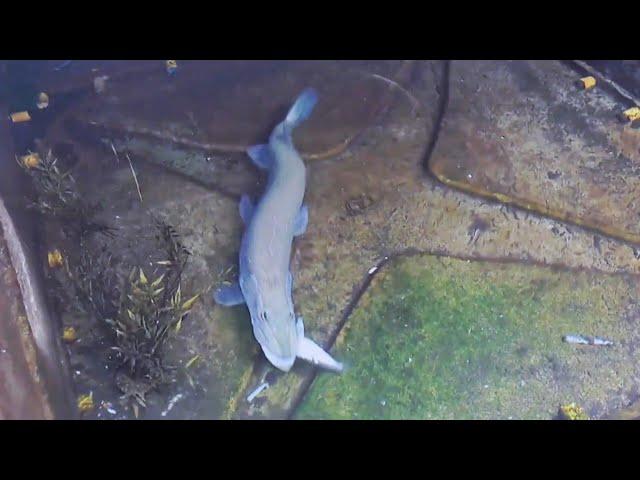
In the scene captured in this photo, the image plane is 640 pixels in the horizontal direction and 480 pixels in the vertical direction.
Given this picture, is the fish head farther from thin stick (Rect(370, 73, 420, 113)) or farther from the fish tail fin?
thin stick (Rect(370, 73, 420, 113))

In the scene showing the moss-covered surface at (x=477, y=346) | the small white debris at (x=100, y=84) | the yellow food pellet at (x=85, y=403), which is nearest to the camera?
the yellow food pellet at (x=85, y=403)

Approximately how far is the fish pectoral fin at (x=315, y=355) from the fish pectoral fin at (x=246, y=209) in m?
1.09

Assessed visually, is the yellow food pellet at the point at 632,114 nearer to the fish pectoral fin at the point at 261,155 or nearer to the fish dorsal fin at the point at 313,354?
the fish pectoral fin at the point at 261,155

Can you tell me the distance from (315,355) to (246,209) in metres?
1.30

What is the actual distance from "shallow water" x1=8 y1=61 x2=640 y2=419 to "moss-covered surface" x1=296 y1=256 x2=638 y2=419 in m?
0.01

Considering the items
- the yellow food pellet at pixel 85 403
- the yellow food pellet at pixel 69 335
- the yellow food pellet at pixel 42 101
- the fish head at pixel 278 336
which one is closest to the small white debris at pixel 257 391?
the fish head at pixel 278 336

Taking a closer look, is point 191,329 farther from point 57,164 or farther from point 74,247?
point 57,164

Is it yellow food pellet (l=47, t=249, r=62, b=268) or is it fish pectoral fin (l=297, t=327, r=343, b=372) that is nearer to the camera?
fish pectoral fin (l=297, t=327, r=343, b=372)

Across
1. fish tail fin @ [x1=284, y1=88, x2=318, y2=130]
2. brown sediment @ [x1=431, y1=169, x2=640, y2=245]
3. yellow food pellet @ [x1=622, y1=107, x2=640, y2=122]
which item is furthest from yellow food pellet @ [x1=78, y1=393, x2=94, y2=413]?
yellow food pellet @ [x1=622, y1=107, x2=640, y2=122]

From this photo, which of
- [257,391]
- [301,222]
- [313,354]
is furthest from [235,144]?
[257,391]

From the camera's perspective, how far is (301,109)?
480cm

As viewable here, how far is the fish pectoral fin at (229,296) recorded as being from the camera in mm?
3814

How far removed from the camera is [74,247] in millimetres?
4082

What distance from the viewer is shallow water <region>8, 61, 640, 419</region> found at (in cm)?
363
